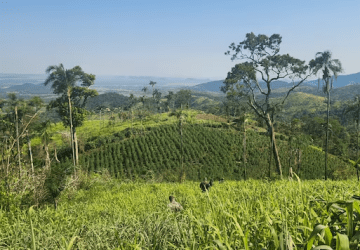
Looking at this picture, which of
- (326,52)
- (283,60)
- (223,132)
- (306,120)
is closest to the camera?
(283,60)

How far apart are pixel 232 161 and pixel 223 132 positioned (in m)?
11.4

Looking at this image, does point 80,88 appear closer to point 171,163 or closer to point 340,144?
point 171,163

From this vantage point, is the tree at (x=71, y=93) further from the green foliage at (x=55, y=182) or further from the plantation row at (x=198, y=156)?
the green foliage at (x=55, y=182)

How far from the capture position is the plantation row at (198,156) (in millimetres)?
31656

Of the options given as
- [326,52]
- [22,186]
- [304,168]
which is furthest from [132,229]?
[304,168]

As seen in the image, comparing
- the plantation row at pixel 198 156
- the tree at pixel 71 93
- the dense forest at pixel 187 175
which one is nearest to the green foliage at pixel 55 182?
the dense forest at pixel 187 175

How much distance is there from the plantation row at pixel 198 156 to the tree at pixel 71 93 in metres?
5.58

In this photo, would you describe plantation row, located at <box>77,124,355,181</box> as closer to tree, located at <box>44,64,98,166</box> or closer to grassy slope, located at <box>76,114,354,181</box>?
grassy slope, located at <box>76,114,354,181</box>

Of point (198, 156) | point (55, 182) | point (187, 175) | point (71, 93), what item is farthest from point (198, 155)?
point (55, 182)

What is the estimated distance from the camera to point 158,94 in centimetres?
10075

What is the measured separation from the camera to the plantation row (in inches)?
1246

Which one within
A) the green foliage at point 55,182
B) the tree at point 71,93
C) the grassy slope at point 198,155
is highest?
the tree at point 71,93

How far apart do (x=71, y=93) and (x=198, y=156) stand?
19809 mm

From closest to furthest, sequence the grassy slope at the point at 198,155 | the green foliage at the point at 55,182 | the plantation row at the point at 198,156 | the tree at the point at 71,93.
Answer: the green foliage at the point at 55,182, the tree at the point at 71,93, the plantation row at the point at 198,156, the grassy slope at the point at 198,155
